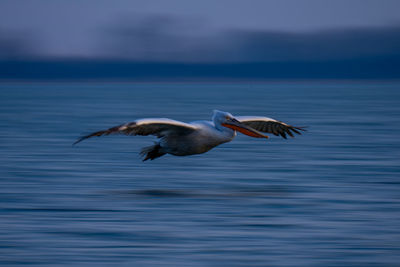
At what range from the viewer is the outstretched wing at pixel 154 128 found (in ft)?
28.1

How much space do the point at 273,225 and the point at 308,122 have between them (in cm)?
1619

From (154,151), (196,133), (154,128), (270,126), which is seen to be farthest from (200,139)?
(270,126)

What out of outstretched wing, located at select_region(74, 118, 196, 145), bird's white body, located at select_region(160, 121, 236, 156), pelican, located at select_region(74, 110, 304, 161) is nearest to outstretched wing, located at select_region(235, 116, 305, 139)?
pelican, located at select_region(74, 110, 304, 161)

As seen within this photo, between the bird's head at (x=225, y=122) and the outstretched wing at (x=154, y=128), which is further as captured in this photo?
the bird's head at (x=225, y=122)

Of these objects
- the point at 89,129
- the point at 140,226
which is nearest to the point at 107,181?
the point at 140,226

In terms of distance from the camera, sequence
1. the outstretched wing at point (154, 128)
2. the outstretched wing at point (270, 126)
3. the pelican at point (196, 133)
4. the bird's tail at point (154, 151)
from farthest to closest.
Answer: the outstretched wing at point (270, 126) → the bird's tail at point (154, 151) → the pelican at point (196, 133) → the outstretched wing at point (154, 128)

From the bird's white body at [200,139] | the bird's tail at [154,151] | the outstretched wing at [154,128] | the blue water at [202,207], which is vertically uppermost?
the outstretched wing at [154,128]

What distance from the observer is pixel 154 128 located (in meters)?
9.27

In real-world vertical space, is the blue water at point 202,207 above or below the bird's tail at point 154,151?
below

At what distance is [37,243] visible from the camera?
24.0ft

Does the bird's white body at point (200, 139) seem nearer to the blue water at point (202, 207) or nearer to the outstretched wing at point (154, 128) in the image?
the outstretched wing at point (154, 128)

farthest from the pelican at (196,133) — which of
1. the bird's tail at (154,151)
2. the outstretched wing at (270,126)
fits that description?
the outstretched wing at (270,126)

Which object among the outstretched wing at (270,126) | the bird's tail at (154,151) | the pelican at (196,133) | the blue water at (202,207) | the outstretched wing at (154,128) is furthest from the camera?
the outstretched wing at (270,126)

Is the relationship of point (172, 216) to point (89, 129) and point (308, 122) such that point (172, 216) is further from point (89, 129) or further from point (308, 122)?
point (308, 122)
